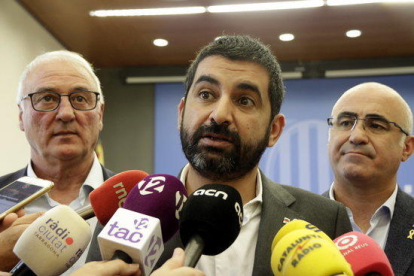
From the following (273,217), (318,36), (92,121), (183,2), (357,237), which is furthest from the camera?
(318,36)

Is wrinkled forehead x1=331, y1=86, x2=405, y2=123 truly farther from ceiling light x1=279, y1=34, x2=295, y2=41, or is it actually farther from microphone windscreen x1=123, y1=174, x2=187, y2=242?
ceiling light x1=279, y1=34, x2=295, y2=41

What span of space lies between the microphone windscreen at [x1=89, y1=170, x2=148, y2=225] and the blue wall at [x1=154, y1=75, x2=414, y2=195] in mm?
4592

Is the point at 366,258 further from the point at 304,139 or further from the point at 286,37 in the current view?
the point at 304,139

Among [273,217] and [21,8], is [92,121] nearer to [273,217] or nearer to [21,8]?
[273,217]

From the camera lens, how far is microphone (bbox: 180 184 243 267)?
3.28 feet

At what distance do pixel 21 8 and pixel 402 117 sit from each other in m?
3.65

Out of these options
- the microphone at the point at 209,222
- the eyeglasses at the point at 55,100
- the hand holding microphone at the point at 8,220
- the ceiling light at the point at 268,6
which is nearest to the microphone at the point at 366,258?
the microphone at the point at 209,222

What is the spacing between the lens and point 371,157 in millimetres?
2250

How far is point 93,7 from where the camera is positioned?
182 inches

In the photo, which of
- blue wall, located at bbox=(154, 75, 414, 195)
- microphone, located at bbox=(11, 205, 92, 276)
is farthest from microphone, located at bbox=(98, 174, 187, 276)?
blue wall, located at bbox=(154, 75, 414, 195)

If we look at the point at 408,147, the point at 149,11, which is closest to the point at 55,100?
the point at 408,147

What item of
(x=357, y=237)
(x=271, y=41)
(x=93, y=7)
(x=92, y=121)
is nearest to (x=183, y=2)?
(x=93, y=7)

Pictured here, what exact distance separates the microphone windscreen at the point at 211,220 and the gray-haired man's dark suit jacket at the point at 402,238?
1114 millimetres

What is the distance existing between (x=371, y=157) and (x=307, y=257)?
1462mm
